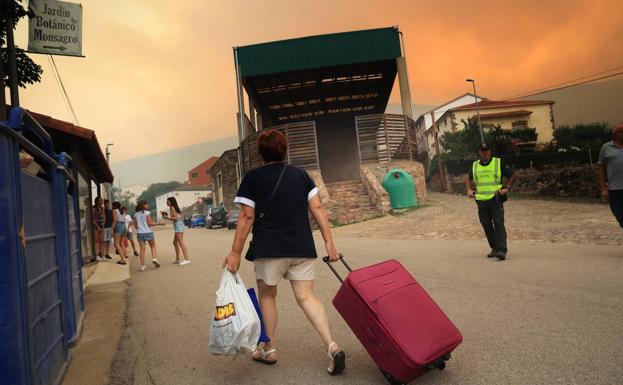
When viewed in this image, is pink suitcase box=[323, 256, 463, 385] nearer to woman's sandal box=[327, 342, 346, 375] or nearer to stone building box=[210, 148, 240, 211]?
woman's sandal box=[327, 342, 346, 375]

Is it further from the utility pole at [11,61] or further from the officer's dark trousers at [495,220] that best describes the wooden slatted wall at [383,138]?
the utility pole at [11,61]

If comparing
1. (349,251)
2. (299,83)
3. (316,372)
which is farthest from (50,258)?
(299,83)

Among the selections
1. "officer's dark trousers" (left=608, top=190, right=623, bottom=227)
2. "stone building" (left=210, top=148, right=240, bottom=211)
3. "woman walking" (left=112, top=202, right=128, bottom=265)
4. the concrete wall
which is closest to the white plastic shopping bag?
"officer's dark trousers" (left=608, top=190, right=623, bottom=227)

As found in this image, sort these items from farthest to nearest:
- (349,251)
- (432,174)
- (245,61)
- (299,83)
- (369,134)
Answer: (432,174) → (299,83) → (245,61) → (369,134) → (349,251)

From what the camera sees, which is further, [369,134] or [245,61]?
[245,61]

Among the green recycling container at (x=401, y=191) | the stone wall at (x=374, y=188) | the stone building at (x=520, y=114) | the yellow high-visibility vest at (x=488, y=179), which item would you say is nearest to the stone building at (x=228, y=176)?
the stone wall at (x=374, y=188)

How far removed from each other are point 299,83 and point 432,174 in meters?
15.6

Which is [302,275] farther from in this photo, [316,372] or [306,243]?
[316,372]

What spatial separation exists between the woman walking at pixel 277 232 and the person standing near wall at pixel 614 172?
16.4 ft

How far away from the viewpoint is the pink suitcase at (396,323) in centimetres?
262

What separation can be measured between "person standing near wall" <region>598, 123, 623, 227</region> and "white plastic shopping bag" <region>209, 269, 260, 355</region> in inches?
217

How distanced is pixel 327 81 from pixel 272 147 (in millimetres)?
23117

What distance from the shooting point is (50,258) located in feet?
11.7

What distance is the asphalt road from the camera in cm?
295
